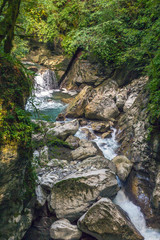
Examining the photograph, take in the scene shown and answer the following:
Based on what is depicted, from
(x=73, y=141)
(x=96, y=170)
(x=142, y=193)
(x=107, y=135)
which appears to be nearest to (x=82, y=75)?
(x=107, y=135)

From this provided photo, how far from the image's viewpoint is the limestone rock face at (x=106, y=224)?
12.1 feet

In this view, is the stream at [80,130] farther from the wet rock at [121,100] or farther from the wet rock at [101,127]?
the wet rock at [121,100]

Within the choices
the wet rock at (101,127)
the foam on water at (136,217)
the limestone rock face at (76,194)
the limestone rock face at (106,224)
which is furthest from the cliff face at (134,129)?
the limestone rock face at (76,194)

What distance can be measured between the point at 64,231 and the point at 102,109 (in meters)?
6.92

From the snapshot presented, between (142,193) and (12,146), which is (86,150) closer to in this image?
(142,193)

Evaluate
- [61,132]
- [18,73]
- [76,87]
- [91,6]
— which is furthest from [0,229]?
[91,6]

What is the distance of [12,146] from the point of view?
2.82m

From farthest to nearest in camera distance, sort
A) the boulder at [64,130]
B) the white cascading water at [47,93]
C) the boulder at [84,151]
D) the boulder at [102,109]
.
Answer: the white cascading water at [47,93] < the boulder at [102,109] < the boulder at [64,130] < the boulder at [84,151]

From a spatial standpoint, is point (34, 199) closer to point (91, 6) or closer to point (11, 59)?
point (11, 59)

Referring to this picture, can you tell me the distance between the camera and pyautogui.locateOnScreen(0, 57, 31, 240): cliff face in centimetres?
276

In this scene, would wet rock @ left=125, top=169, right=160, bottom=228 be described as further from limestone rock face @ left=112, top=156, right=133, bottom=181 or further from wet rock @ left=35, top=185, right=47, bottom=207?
wet rock @ left=35, top=185, right=47, bottom=207

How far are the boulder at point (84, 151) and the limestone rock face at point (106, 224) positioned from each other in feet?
9.22

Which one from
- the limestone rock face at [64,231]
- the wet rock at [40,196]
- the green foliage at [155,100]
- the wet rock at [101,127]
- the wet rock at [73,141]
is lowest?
the limestone rock face at [64,231]

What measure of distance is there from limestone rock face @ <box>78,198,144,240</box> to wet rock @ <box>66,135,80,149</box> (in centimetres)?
379
